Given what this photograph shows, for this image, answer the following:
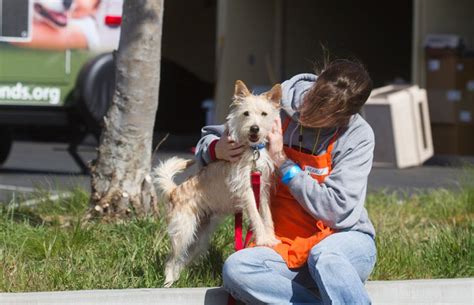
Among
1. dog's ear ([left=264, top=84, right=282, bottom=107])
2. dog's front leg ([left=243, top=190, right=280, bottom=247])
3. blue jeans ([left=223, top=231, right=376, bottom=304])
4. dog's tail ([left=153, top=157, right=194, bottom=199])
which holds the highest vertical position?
dog's ear ([left=264, top=84, right=282, bottom=107])

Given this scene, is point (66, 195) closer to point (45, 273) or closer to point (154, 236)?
point (154, 236)

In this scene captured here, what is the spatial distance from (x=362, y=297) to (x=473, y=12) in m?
10.1

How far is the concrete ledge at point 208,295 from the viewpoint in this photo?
16.8 feet

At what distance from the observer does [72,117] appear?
443 inches

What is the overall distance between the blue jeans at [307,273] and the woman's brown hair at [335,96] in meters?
0.55

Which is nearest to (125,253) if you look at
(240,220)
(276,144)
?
(240,220)

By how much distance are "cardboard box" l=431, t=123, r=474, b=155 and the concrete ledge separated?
8245 millimetres

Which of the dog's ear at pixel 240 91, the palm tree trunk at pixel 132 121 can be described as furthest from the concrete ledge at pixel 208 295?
the palm tree trunk at pixel 132 121

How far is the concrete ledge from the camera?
5.12 metres

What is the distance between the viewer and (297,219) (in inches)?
203

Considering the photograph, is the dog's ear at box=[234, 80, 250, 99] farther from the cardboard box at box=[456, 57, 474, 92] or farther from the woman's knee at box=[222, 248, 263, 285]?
the cardboard box at box=[456, 57, 474, 92]

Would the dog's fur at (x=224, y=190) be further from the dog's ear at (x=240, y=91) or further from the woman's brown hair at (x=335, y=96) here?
the woman's brown hair at (x=335, y=96)

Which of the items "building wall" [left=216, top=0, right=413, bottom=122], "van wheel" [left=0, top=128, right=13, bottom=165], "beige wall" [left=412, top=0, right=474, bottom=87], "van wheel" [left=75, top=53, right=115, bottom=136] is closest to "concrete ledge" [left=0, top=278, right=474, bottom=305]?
"van wheel" [left=75, top=53, right=115, bottom=136]

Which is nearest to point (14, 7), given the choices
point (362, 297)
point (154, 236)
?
point (154, 236)
